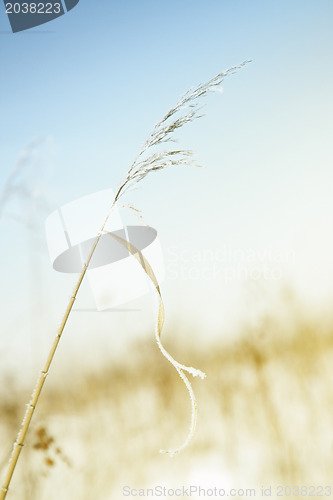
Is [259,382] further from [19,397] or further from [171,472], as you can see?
[19,397]

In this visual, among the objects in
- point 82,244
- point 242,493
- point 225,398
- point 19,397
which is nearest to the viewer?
point 82,244

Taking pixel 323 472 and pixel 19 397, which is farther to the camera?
pixel 323 472

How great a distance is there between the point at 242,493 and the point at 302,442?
1.21 feet

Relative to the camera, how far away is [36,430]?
63.0 inches

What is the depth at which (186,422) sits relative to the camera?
5.64ft

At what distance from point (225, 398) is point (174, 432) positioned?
301 mm

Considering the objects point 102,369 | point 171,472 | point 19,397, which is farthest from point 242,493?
point 19,397

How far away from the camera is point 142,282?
167 cm

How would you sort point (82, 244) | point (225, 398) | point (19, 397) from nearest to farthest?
1. point (82, 244)
2. point (19, 397)
3. point (225, 398)

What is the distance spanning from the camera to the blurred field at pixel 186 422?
1557 millimetres

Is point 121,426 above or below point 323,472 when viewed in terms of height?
above

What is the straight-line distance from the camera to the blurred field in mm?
1557

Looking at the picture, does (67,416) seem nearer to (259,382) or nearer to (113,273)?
(113,273)

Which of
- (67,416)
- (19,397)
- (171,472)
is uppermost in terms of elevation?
(19,397)
